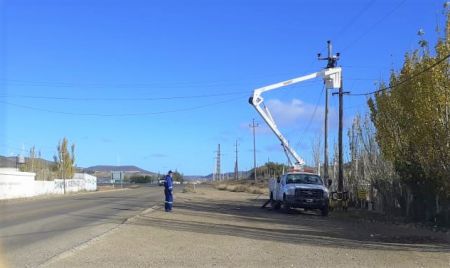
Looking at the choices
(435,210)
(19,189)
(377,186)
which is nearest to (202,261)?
(435,210)

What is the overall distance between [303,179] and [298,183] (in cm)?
75

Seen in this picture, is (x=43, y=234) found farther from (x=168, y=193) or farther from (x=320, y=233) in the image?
(x=168, y=193)

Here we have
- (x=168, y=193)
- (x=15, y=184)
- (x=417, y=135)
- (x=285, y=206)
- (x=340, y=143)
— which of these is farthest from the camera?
(x=15, y=184)

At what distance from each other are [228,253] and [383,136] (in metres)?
15.6

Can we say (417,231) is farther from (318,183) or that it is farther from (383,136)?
(318,183)

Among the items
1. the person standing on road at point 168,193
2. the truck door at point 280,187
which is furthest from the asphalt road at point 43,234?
the truck door at point 280,187

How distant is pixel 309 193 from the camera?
98.6 ft

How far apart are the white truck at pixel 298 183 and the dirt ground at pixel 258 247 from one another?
26.5 feet

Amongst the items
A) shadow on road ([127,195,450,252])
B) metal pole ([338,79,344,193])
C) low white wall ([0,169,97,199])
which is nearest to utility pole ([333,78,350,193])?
metal pole ([338,79,344,193])

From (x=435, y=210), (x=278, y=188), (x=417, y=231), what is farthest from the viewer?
Answer: (x=278, y=188)

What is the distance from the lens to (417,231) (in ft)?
66.5

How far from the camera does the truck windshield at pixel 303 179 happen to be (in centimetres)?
3195

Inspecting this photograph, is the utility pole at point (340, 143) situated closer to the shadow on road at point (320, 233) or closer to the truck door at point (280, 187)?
the truck door at point (280, 187)

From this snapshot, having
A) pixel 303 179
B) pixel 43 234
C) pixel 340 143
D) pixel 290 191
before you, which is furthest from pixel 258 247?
pixel 340 143
